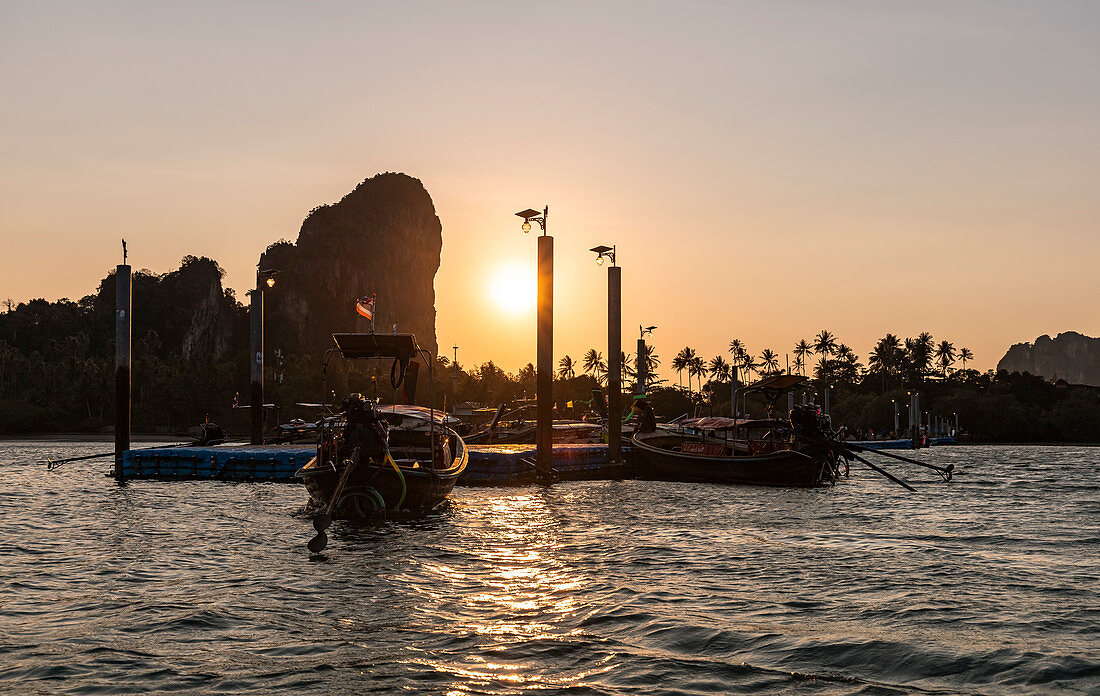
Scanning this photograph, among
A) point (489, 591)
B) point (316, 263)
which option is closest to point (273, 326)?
point (316, 263)

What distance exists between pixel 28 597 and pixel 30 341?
164880 mm

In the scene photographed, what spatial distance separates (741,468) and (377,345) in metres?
17.5

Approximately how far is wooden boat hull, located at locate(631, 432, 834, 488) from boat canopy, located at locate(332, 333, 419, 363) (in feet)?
52.1

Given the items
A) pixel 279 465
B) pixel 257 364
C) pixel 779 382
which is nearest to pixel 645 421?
pixel 779 382

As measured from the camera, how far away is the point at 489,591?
1346cm

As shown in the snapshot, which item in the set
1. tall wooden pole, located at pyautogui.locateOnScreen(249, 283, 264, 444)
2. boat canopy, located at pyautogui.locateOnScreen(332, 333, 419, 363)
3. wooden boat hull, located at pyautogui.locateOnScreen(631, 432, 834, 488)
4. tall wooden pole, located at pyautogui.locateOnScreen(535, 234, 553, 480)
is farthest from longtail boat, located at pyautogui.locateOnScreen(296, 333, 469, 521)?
tall wooden pole, located at pyautogui.locateOnScreen(249, 283, 264, 444)

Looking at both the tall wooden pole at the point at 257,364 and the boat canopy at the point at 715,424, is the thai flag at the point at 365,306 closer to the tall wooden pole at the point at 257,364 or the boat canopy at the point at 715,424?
the tall wooden pole at the point at 257,364

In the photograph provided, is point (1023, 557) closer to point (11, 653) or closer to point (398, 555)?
point (398, 555)

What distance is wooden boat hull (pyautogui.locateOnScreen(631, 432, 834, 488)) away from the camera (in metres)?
35.8

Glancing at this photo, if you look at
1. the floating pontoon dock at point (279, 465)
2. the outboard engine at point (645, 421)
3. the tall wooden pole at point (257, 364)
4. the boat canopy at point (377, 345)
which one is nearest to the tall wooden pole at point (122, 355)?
the floating pontoon dock at point (279, 465)

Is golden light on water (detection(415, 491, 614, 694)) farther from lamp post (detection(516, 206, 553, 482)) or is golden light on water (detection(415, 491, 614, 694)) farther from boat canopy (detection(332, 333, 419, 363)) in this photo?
lamp post (detection(516, 206, 553, 482))

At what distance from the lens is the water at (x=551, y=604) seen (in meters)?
9.16

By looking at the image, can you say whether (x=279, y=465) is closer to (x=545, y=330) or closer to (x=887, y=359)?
(x=545, y=330)

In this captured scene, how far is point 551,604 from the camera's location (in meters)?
12.5
